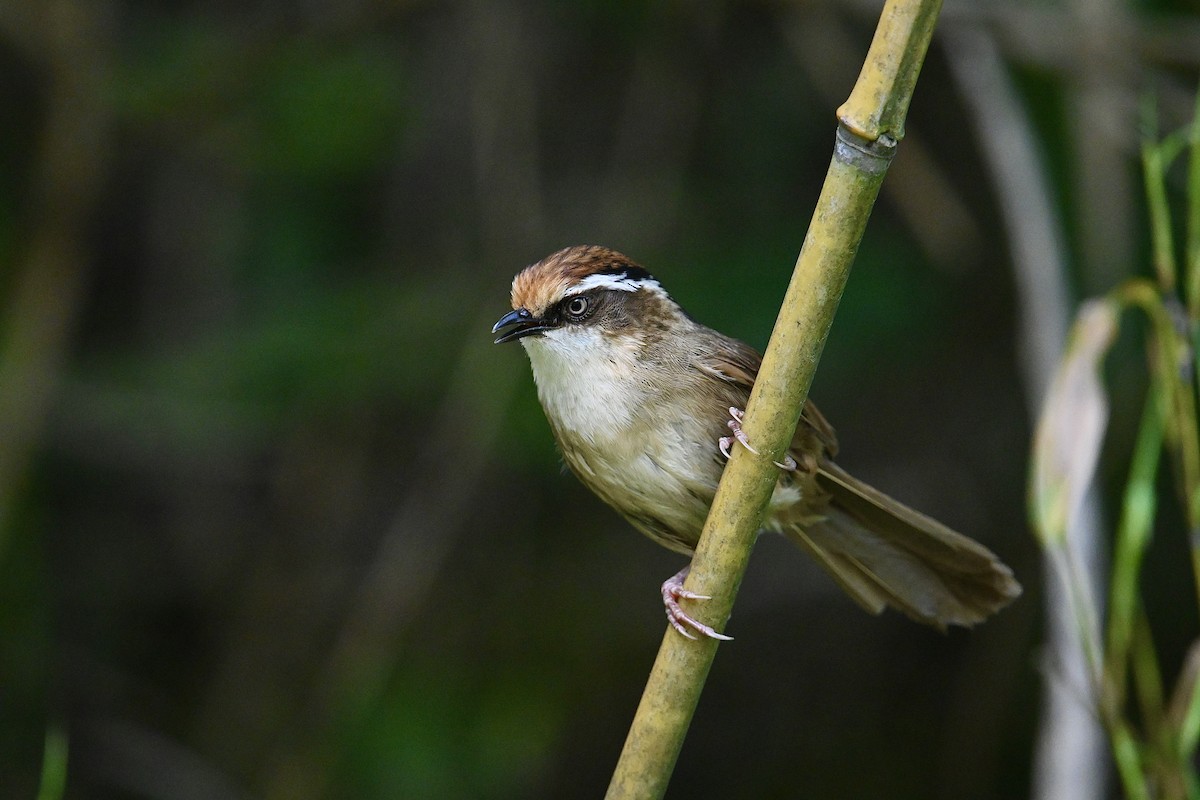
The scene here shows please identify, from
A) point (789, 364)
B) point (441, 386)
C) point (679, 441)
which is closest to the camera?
point (789, 364)

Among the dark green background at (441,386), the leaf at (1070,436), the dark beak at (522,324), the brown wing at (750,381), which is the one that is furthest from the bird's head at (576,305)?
the dark green background at (441,386)

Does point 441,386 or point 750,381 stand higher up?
point 750,381

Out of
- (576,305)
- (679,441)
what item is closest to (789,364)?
(679,441)

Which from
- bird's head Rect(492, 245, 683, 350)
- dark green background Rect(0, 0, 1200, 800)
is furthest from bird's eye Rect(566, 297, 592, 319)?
dark green background Rect(0, 0, 1200, 800)

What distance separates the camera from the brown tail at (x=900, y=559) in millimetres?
3287

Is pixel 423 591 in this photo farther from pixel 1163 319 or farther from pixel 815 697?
pixel 1163 319

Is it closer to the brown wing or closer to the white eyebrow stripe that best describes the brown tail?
the brown wing

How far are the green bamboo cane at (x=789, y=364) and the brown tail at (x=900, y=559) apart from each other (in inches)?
45.5

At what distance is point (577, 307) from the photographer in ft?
11.5

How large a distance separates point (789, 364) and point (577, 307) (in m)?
1.46

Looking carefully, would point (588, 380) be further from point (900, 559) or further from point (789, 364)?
point (789, 364)

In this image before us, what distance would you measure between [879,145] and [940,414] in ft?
13.8

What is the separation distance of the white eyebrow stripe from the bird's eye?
0.02m

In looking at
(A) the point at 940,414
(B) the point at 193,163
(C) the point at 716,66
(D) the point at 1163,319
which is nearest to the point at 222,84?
(B) the point at 193,163
